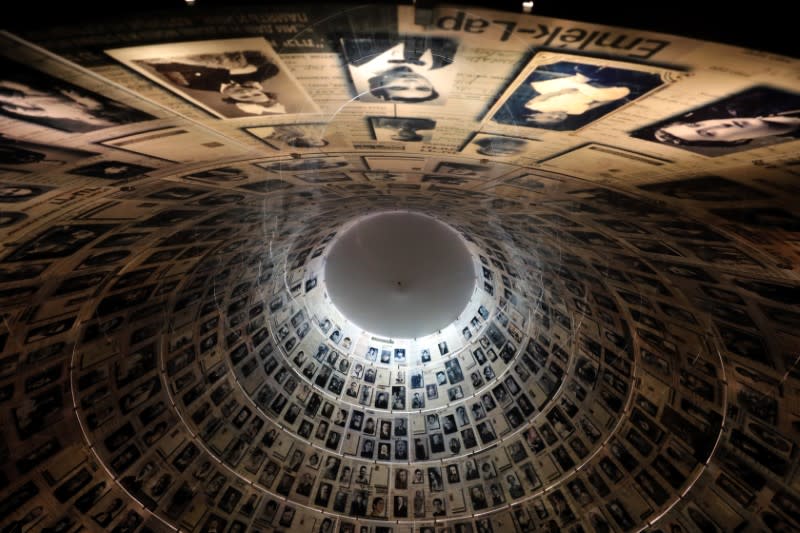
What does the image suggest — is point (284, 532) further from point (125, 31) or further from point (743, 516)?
point (125, 31)

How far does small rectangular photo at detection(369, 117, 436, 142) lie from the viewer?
5.71 m

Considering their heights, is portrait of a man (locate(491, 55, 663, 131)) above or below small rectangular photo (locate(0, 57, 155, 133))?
above

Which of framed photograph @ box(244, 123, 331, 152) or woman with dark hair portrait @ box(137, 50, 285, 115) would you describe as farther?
framed photograph @ box(244, 123, 331, 152)

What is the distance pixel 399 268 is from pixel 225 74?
1750cm

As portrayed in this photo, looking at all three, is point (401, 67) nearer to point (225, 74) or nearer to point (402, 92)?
point (402, 92)

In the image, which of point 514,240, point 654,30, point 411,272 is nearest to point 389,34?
point 654,30

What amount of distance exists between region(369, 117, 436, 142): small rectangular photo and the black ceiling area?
7 centimetres

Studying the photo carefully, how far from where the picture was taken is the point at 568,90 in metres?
4.40

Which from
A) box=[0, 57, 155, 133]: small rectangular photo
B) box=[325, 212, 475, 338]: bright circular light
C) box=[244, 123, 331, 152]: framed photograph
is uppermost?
box=[0, 57, 155, 133]: small rectangular photo

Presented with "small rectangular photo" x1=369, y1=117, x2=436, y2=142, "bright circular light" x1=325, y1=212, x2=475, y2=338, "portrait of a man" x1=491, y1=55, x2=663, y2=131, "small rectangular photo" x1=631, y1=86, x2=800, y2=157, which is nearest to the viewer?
"small rectangular photo" x1=631, y1=86, x2=800, y2=157

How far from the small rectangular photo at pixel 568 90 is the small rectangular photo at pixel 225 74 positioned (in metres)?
2.24

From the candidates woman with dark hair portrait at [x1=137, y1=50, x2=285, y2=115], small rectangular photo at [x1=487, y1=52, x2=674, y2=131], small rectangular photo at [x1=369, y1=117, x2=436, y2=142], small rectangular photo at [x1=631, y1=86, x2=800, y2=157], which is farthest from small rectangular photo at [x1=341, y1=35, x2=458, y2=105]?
small rectangular photo at [x1=631, y1=86, x2=800, y2=157]

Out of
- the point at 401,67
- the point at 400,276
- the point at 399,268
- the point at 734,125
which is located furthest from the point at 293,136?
the point at 400,276

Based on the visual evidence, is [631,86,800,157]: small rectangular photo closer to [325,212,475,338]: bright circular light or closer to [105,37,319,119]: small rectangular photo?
[105,37,319,119]: small rectangular photo
